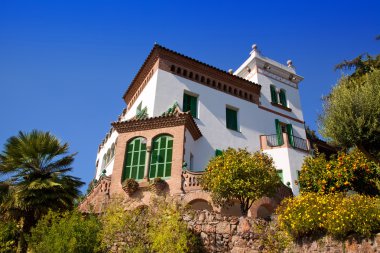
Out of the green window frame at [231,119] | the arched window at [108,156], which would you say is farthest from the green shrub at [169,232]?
the arched window at [108,156]

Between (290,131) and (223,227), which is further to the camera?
(290,131)

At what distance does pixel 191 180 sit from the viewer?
59.0 ft

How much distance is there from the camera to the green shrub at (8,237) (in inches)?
539

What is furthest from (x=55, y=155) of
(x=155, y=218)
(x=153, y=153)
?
(x=155, y=218)

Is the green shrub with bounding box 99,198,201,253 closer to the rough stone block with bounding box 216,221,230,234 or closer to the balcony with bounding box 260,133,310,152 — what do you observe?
the rough stone block with bounding box 216,221,230,234

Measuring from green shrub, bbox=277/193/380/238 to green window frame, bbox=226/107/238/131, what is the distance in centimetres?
1112

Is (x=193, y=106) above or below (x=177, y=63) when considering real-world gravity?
below

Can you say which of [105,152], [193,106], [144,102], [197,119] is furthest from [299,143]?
[105,152]

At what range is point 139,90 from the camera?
2564 cm

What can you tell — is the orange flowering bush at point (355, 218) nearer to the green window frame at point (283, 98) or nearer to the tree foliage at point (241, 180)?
the tree foliage at point (241, 180)

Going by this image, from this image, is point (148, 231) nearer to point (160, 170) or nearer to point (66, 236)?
point (66, 236)

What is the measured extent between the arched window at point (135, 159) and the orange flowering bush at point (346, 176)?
28.6 ft

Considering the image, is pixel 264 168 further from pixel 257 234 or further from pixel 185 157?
pixel 185 157

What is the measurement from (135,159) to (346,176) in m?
11.0
